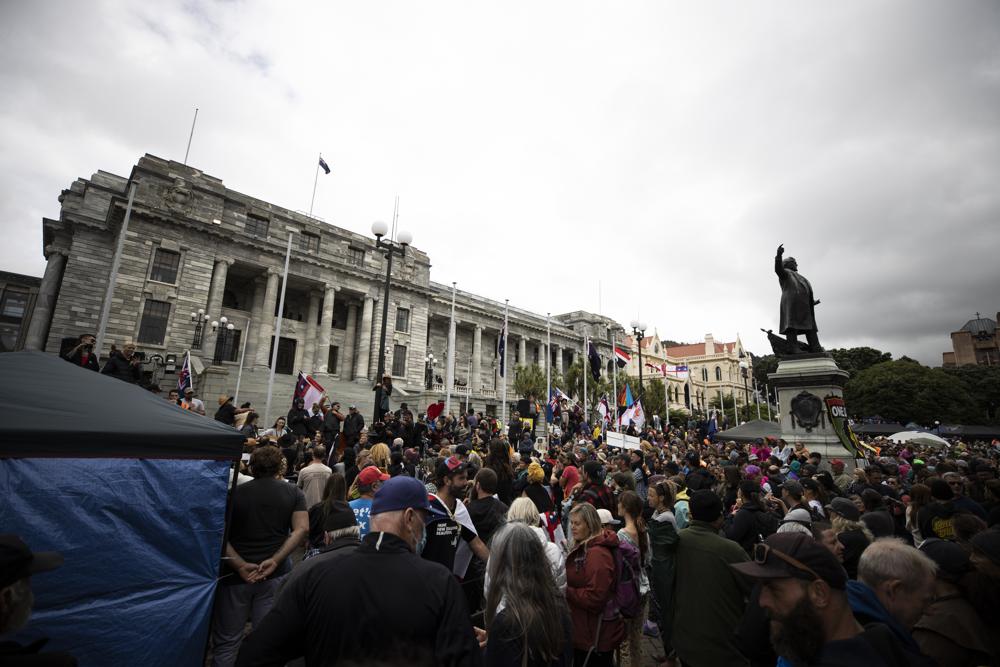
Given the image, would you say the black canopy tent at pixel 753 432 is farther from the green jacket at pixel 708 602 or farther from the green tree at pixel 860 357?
the green tree at pixel 860 357

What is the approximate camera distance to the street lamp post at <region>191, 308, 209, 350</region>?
2808cm

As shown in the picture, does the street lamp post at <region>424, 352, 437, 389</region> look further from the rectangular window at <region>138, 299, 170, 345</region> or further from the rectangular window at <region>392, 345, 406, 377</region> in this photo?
the rectangular window at <region>138, 299, 170, 345</region>

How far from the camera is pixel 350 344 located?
122 ft

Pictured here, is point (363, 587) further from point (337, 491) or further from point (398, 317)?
point (398, 317)

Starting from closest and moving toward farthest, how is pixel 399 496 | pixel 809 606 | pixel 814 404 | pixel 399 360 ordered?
pixel 809 606 < pixel 399 496 < pixel 814 404 < pixel 399 360

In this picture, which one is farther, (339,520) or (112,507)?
(339,520)

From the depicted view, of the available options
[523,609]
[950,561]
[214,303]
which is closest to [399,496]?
[523,609]

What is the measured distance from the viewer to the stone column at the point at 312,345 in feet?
113

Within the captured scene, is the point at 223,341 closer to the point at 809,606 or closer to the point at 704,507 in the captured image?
the point at 704,507

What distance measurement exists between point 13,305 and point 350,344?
3612cm

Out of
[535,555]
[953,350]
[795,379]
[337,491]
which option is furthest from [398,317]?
[953,350]

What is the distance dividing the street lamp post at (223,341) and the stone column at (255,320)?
105 centimetres

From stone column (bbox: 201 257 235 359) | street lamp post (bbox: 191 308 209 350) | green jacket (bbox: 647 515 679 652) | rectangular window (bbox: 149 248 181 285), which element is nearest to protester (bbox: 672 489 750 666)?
green jacket (bbox: 647 515 679 652)

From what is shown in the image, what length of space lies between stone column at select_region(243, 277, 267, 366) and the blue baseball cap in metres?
33.4
